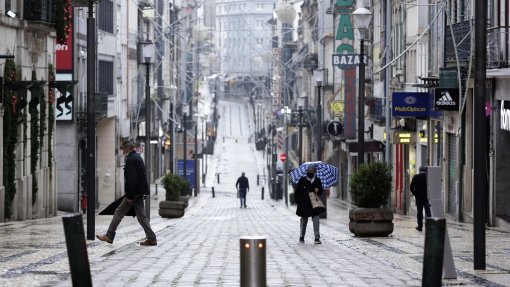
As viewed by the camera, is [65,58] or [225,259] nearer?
[225,259]

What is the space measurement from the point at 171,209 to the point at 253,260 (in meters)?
32.9

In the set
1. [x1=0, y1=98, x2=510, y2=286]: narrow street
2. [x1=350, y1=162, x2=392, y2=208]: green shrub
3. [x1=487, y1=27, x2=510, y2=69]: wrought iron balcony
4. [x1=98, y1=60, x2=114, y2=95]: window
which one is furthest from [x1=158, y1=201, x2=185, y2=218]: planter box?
[x1=350, y1=162, x2=392, y2=208]: green shrub

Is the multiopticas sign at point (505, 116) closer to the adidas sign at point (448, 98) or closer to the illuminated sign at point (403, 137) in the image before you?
the adidas sign at point (448, 98)

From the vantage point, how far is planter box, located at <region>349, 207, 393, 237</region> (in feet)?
87.8

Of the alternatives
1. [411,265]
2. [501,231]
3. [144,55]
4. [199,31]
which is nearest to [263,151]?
[199,31]

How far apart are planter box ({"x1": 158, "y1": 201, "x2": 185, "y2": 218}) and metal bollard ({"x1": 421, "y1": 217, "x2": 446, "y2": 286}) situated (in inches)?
1321

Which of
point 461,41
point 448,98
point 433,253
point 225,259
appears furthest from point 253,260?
point 448,98

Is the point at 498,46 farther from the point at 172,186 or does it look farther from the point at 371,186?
the point at 172,186

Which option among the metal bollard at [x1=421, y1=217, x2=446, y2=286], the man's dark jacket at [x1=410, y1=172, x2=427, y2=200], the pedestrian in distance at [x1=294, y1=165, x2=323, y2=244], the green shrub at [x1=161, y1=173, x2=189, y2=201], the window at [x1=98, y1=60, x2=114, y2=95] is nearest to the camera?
the metal bollard at [x1=421, y1=217, x2=446, y2=286]

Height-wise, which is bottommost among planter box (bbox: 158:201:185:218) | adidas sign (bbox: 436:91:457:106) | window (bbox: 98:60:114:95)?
planter box (bbox: 158:201:185:218)

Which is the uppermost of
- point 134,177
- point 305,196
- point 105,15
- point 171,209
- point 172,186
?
point 105,15

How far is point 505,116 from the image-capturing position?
3316 centimetres

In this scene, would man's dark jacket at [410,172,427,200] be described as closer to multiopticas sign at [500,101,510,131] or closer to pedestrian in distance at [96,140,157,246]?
multiopticas sign at [500,101,510,131]

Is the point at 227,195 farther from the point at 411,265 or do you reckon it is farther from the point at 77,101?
the point at 411,265
